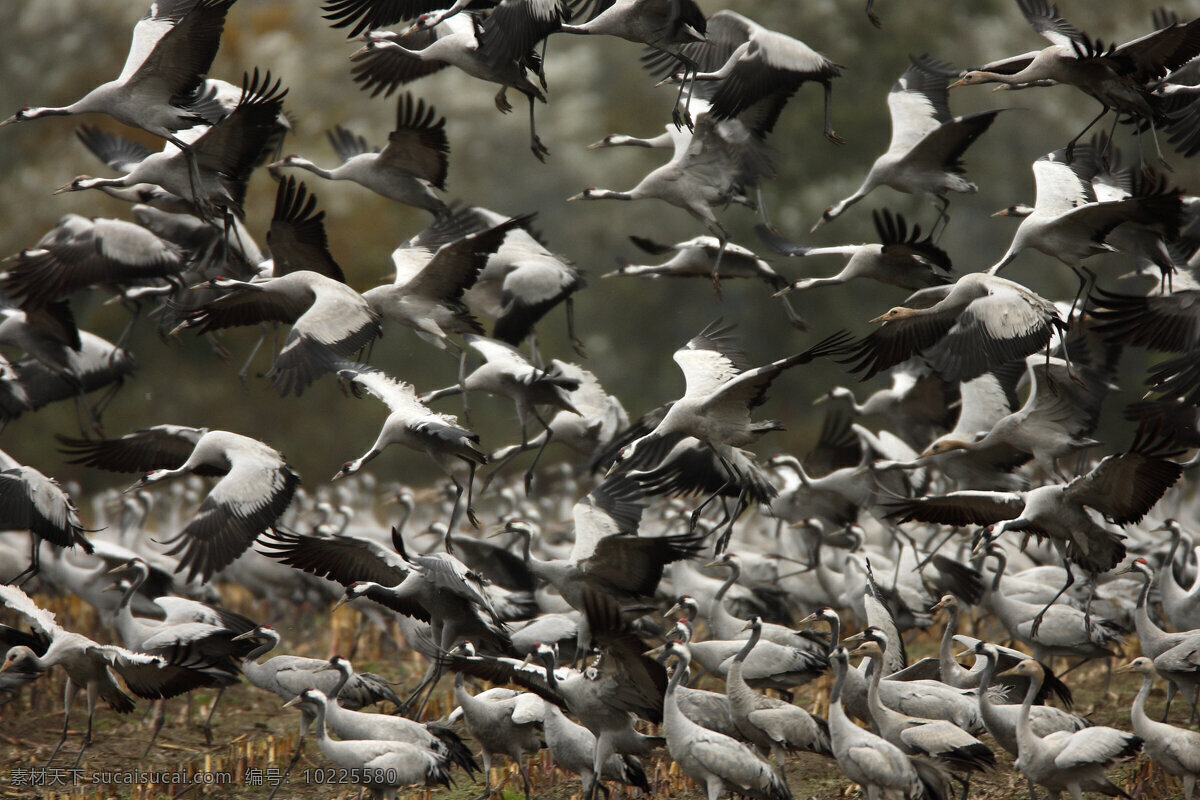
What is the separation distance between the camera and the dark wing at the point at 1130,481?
5219mm

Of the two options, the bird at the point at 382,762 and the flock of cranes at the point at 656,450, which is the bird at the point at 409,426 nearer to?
the flock of cranes at the point at 656,450

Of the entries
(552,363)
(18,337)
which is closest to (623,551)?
(552,363)

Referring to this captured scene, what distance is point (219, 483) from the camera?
235 inches

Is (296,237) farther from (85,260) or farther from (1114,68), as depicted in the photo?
(1114,68)

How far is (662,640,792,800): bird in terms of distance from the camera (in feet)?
16.8

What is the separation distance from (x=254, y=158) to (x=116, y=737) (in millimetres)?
3532

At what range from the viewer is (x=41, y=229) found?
19953 millimetres

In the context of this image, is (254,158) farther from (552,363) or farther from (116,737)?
(116,737)

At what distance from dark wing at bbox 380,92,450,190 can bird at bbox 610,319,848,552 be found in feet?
6.42

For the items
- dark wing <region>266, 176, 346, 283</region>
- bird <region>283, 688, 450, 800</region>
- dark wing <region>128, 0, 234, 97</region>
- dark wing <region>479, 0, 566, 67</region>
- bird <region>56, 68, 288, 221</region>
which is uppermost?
dark wing <region>128, 0, 234, 97</region>

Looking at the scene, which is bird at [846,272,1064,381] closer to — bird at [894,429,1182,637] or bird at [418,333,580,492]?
bird at [894,429,1182,637]

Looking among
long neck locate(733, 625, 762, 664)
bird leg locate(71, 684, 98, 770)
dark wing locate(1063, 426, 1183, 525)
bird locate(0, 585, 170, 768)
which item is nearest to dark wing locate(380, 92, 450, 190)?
bird locate(0, 585, 170, 768)

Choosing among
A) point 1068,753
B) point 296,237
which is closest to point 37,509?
point 296,237

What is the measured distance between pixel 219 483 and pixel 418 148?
2.59 meters
